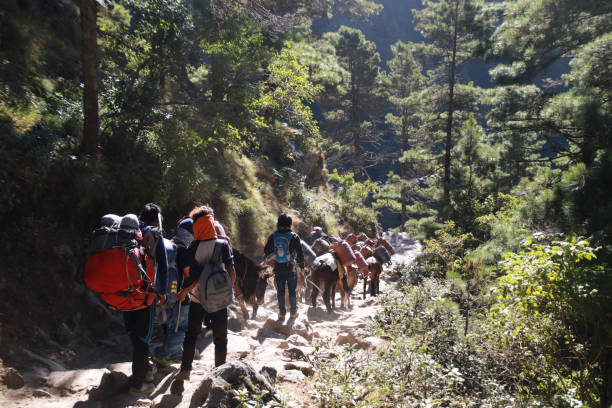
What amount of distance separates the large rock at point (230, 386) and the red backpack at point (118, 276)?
1144 millimetres

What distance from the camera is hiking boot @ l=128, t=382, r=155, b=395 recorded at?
383 centimetres

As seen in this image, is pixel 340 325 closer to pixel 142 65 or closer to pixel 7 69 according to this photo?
pixel 142 65

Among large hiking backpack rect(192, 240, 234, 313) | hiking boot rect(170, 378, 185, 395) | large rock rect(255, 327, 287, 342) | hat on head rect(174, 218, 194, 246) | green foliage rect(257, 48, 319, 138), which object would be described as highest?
green foliage rect(257, 48, 319, 138)

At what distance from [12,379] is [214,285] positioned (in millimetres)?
2162

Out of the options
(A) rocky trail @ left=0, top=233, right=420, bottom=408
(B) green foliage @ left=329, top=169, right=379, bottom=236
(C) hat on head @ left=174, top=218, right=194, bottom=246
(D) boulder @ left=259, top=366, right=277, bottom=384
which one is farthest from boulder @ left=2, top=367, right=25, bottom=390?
(B) green foliage @ left=329, top=169, right=379, bottom=236

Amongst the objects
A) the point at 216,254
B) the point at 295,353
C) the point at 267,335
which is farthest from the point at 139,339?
the point at 267,335

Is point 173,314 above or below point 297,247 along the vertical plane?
below

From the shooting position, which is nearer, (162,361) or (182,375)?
(182,375)

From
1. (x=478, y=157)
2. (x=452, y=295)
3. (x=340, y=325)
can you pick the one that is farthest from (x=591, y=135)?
(x=478, y=157)

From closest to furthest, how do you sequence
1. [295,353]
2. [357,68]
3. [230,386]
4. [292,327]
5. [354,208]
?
[230,386], [295,353], [292,327], [354,208], [357,68]

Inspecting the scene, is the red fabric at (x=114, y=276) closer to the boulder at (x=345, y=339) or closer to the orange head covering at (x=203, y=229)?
the orange head covering at (x=203, y=229)

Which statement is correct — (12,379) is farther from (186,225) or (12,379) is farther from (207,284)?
(186,225)

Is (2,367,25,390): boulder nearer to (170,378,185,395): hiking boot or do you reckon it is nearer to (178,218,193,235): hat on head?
(170,378,185,395): hiking boot

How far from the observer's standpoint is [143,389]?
12.7 feet
